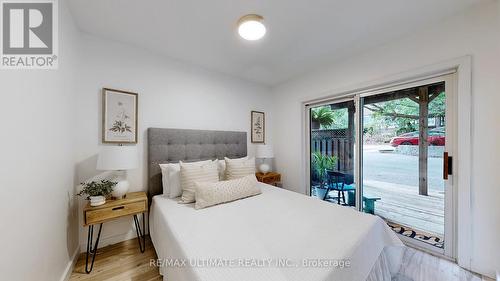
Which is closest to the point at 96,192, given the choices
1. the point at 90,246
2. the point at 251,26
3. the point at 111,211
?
the point at 111,211

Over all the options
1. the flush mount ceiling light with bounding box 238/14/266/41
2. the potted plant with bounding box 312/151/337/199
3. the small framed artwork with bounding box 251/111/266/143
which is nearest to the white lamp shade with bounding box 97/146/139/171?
the flush mount ceiling light with bounding box 238/14/266/41

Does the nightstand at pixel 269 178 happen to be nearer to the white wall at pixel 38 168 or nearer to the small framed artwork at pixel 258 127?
the small framed artwork at pixel 258 127

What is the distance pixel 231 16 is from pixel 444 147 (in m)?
2.51

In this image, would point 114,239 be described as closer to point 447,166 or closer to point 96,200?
point 96,200

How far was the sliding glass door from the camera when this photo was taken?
76.5 inches

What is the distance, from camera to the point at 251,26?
1729mm

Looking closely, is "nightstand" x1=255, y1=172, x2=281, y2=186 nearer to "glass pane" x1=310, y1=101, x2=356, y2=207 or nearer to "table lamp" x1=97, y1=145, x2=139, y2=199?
"glass pane" x1=310, y1=101, x2=356, y2=207

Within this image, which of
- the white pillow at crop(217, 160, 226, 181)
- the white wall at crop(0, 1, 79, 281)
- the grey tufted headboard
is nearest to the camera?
the white wall at crop(0, 1, 79, 281)

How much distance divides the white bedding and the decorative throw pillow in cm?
8

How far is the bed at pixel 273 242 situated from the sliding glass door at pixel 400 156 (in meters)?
0.67

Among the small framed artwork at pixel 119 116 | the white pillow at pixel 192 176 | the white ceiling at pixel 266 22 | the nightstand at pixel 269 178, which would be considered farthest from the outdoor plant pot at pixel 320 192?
the small framed artwork at pixel 119 116

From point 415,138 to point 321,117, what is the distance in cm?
130

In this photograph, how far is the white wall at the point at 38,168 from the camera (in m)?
0.91

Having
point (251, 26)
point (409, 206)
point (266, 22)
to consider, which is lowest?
point (409, 206)
